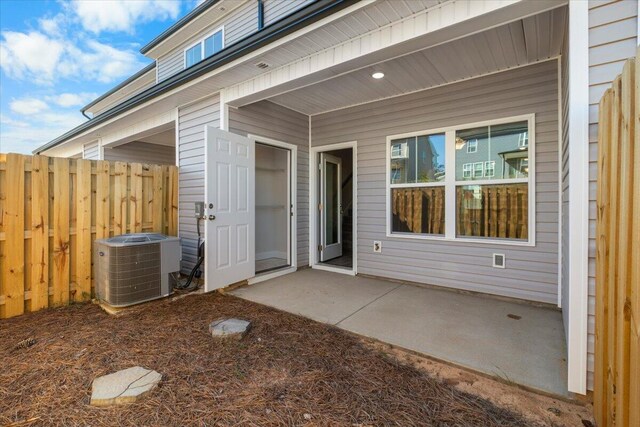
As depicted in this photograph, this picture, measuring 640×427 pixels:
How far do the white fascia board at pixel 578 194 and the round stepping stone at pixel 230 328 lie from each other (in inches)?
97.4

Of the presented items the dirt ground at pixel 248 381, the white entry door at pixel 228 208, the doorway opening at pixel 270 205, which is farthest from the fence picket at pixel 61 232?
the doorway opening at pixel 270 205

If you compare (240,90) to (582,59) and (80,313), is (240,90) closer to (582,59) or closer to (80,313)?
(80,313)

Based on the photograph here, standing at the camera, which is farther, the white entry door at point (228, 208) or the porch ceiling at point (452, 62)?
the white entry door at point (228, 208)

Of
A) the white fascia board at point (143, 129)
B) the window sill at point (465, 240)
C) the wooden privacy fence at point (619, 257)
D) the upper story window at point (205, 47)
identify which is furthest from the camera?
the upper story window at point (205, 47)

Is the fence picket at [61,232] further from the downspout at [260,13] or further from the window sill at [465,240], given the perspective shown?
the downspout at [260,13]

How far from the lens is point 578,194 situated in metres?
1.84

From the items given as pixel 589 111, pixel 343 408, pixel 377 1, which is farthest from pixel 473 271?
pixel 377 1

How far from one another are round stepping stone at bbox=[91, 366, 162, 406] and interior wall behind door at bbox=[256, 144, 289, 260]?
169 inches

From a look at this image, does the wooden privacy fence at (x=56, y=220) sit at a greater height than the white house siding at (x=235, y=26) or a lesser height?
lesser

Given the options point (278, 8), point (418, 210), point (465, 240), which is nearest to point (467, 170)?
point (418, 210)

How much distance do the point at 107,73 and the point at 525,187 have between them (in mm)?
17921

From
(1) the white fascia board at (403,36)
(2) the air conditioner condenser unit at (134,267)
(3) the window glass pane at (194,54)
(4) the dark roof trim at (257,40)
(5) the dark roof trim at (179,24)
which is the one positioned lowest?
(2) the air conditioner condenser unit at (134,267)

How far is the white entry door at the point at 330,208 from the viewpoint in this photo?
5.62 meters

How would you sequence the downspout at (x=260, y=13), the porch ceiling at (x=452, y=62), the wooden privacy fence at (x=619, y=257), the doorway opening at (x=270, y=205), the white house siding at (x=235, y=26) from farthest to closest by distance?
the doorway opening at (x=270, y=205), the white house siding at (x=235, y=26), the downspout at (x=260, y=13), the porch ceiling at (x=452, y=62), the wooden privacy fence at (x=619, y=257)
